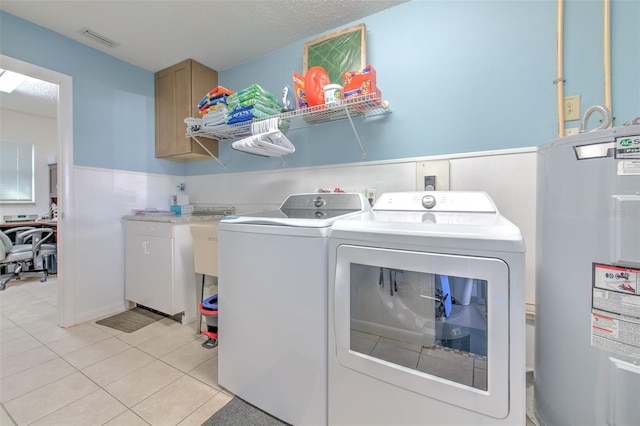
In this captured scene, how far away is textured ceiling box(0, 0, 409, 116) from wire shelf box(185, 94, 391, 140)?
0.68m

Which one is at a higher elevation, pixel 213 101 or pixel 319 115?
pixel 213 101

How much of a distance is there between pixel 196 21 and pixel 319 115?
1193 mm

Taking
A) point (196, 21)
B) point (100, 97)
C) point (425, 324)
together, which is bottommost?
point (425, 324)

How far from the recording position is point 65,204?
2.16 m

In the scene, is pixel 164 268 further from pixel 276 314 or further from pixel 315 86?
pixel 315 86

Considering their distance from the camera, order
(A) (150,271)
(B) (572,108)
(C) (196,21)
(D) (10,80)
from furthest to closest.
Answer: (D) (10,80) < (A) (150,271) < (C) (196,21) < (B) (572,108)

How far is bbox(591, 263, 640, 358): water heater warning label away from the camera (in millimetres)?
838

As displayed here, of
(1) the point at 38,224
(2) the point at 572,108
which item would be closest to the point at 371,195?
(2) the point at 572,108

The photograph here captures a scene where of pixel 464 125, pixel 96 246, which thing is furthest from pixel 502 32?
pixel 96 246

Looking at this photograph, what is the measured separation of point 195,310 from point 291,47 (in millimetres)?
2382

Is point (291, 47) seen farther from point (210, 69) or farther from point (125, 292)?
point (125, 292)

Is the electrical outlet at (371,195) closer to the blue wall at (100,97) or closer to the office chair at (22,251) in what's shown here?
the blue wall at (100,97)

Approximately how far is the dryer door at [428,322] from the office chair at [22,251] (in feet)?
14.6

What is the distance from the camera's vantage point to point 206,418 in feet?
3.96
